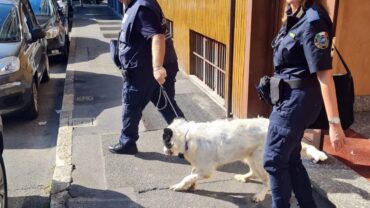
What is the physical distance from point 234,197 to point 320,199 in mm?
766

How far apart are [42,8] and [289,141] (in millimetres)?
10097

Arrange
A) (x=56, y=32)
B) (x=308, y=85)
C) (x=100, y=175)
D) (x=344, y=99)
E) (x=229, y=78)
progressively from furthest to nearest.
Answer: (x=56, y=32) → (x=229, y=78) → (x=100, y=175) → (x=344, y=99) → (x=308, y=85)

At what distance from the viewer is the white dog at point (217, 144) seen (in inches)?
149

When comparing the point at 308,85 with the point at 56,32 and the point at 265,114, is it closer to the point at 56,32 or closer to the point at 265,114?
the point at 265,114

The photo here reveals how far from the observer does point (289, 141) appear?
287cm

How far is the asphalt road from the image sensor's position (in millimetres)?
4366

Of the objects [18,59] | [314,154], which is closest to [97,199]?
[314,154]

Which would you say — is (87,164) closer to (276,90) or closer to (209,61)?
(276,90)

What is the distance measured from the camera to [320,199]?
3.75 metres

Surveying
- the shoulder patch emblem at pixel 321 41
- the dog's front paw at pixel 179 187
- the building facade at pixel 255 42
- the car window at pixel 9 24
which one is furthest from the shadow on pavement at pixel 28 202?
the car window at pixel 9 24

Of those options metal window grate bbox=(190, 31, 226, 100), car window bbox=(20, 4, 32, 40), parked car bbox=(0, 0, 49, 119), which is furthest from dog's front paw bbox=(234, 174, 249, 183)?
car window bbox=(20, 4, 32, 40)

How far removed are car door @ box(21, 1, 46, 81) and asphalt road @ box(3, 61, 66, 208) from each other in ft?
2.28

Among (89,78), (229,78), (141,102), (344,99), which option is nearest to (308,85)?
(344,99)

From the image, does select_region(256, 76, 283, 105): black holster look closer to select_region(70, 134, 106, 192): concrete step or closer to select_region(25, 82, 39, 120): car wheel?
select_region(70, 134, 106, 192): concrete step
